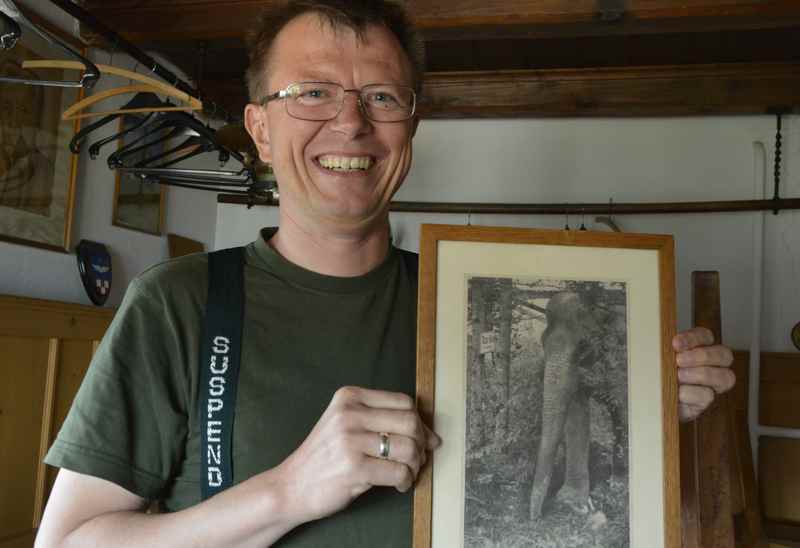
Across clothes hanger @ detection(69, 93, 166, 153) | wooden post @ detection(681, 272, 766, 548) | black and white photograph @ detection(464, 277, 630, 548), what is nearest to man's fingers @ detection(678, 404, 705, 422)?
black and white photograph @ detection(464, 277, 630, 548)

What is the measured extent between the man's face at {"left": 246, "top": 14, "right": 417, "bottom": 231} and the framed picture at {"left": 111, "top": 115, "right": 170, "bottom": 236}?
2.00 meters

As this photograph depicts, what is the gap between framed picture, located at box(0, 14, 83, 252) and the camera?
7.45 feet

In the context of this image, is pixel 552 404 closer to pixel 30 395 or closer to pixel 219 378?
pixel 219 378

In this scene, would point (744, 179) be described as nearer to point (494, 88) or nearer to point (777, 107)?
point (777, 107)

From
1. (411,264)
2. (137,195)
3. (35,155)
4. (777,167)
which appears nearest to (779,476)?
(777,167)

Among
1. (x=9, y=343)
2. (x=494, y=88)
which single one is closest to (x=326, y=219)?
(x=9, y=343)

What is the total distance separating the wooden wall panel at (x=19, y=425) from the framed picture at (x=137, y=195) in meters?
0.89

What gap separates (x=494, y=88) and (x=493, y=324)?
3076mm

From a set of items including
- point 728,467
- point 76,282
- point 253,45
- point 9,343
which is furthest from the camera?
point 76,282

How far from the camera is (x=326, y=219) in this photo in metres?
1.02

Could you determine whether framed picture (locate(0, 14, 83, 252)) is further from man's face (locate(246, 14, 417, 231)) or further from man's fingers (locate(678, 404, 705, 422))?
man's fingers (locate(678, 404, 705, 422))

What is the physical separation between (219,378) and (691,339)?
0.67 meters

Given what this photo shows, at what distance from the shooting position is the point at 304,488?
82 cm

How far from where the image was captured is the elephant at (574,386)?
91 cm
